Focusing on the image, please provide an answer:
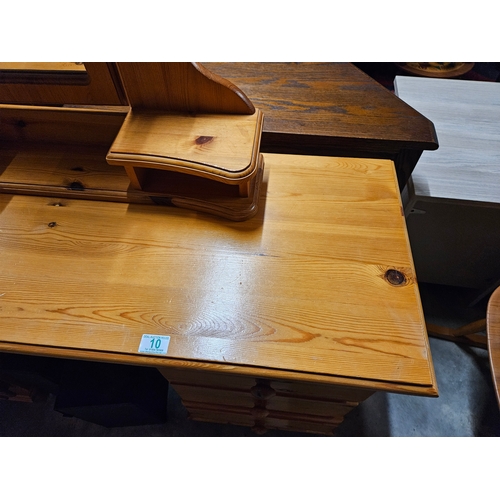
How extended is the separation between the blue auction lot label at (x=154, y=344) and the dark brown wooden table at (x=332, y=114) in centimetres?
66

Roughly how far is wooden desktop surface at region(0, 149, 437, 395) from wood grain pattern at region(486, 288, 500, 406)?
38 cm

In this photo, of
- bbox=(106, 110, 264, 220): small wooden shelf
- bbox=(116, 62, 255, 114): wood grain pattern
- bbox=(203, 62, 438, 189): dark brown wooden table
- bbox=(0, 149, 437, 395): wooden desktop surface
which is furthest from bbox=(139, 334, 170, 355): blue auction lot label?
bbox=(203, 62, 438, 189): dark brown wooden table

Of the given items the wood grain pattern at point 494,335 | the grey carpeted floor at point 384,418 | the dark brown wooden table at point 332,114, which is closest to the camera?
the wood grain pattern at point 494,335

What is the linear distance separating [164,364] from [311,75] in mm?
1044

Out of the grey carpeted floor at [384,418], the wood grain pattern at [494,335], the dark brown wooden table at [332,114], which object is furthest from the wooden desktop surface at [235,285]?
the grey carpeted floor at [384,418]

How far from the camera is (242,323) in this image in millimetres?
584

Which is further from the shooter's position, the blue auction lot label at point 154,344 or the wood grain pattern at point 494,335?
the wood grain pattern at point 494,335

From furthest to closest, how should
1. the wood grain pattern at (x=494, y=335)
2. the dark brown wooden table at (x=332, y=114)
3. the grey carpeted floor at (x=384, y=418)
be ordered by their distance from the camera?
the grey carpeted floor at (x=384, y=418)
the dark brown wooden table at (x=332, y=114)
the wood grain pattern at (x=494, y=335)

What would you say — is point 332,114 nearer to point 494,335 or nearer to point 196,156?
point 196,156

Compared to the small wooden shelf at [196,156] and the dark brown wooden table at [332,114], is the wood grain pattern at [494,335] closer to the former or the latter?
the dark brown wooden table at [332,114]

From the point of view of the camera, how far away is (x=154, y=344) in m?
0.56

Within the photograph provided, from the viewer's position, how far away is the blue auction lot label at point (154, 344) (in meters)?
0.56

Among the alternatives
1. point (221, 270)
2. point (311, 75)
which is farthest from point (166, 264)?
point (311, 75)

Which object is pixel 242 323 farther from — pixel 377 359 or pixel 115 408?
pixel 115 408
